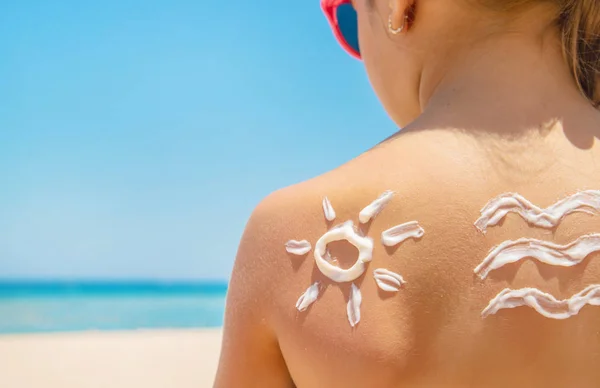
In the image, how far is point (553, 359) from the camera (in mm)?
725

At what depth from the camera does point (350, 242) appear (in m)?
0.76

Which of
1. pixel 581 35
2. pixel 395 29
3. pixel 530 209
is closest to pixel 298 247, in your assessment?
pixel 530 209

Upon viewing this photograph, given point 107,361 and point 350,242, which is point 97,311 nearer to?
point 107,361

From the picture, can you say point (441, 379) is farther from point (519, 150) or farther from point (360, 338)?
point (519, 150)

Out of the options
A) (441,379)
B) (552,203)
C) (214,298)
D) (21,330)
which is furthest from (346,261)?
(214,298)

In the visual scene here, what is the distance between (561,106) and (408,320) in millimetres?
390

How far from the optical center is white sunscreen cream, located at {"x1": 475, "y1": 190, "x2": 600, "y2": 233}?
752 millimetres

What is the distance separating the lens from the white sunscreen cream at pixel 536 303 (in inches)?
28.7

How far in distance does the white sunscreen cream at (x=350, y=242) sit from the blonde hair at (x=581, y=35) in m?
0.42

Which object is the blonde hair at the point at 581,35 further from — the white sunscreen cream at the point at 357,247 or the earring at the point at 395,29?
the white sunscreen cream at the point at 357,247

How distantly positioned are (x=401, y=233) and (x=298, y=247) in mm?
141

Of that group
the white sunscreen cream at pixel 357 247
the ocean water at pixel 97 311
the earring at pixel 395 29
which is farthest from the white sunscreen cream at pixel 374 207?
the ocean water at pixel 97 311

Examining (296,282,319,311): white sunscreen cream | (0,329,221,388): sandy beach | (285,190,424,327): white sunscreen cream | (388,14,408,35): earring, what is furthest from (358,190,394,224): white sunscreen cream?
(0,329,221,388): sandy beach

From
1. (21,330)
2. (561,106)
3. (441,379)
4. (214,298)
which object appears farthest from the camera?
(214,298)
